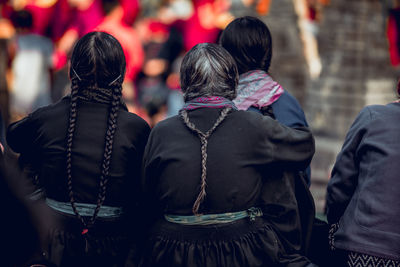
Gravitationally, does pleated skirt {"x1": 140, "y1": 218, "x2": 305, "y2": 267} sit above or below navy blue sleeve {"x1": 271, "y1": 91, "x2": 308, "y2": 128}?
below

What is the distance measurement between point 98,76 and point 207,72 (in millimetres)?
520

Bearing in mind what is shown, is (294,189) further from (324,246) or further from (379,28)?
(379,28)

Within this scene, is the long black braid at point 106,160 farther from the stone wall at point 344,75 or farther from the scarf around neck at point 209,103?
the stone wall at point 344,75

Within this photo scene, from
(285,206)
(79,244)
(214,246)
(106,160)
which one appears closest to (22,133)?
(106,160)

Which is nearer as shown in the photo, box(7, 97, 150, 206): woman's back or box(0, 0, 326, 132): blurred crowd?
box(7, 97, 150, 206): woman's back

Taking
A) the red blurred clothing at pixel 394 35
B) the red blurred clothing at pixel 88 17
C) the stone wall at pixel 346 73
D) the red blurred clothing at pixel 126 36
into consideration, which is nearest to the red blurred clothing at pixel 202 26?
the red blurred clothing at pixel 126 36

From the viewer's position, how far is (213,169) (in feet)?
7.97

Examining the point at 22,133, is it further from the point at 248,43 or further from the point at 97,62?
the point at 248,43

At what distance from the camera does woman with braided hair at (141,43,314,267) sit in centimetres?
244

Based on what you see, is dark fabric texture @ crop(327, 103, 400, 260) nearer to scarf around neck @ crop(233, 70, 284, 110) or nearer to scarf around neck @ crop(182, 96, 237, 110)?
Answer: scarf around neck @ crop(233, 70, 284, 110)

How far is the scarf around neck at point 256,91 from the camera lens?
2.85 meters

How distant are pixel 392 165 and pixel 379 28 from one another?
3.64 meters

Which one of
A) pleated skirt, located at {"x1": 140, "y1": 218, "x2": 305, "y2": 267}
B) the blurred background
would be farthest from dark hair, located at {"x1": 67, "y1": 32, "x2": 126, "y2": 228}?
the blurred background

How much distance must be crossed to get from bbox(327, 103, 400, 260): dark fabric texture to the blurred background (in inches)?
117
